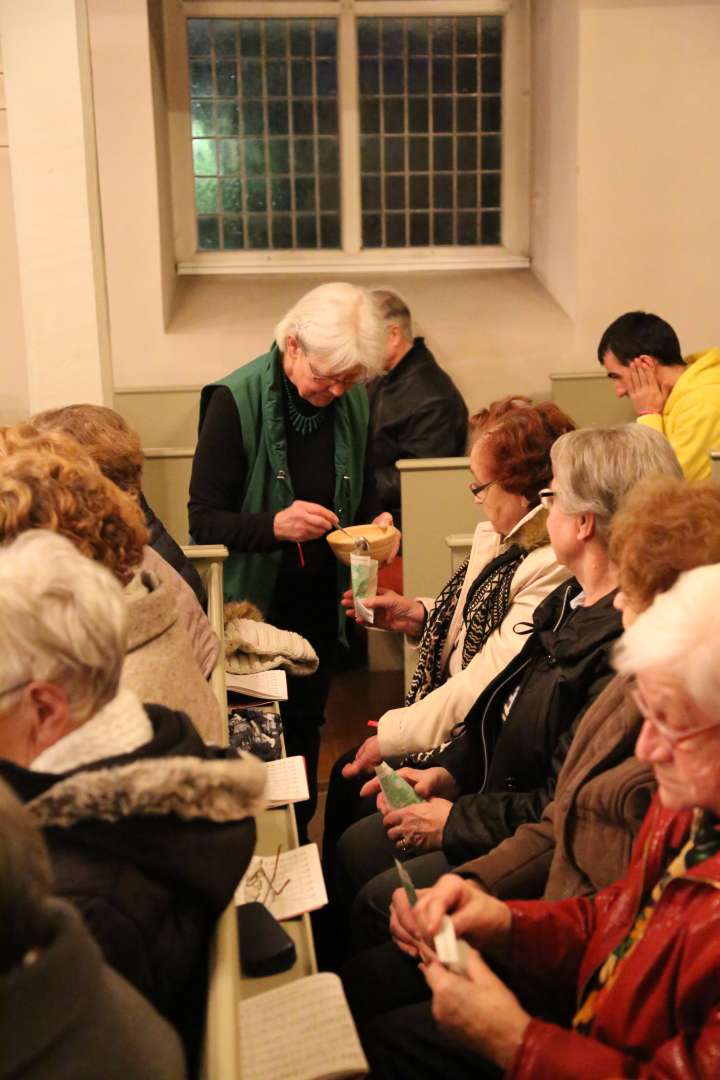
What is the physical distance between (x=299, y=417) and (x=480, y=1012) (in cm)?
199

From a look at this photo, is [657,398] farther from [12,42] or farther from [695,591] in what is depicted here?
[695,591]

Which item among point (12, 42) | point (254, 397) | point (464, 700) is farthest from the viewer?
point (12, 42)

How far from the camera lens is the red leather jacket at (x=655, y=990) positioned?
1.30 metres

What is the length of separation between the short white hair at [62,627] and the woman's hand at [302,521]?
5.72 ft

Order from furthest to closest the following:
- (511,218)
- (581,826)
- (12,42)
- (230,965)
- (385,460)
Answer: (511,218) < (385,460) < (12,42) < (581,826) < (230,965)

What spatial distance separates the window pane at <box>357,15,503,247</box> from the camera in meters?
6.90

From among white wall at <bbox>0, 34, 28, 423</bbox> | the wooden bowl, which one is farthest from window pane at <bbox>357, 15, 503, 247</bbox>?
the wooden bowl

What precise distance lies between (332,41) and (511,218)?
4.98 ft

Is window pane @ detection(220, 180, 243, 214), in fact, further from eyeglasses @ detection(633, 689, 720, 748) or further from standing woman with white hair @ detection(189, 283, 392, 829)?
eyeglasses @ detection(633, 689, 720, 748)

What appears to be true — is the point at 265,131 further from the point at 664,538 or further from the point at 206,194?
the point at 664,538

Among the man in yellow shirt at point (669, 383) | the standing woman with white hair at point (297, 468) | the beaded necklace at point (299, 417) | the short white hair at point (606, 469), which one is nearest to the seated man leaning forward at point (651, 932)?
the short white hair at point (606, 469)

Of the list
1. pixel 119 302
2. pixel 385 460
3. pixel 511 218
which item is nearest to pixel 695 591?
pixel 385 460

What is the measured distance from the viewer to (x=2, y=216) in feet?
15.6

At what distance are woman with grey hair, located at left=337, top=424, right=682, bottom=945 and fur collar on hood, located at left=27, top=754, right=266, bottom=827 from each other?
0.99m
